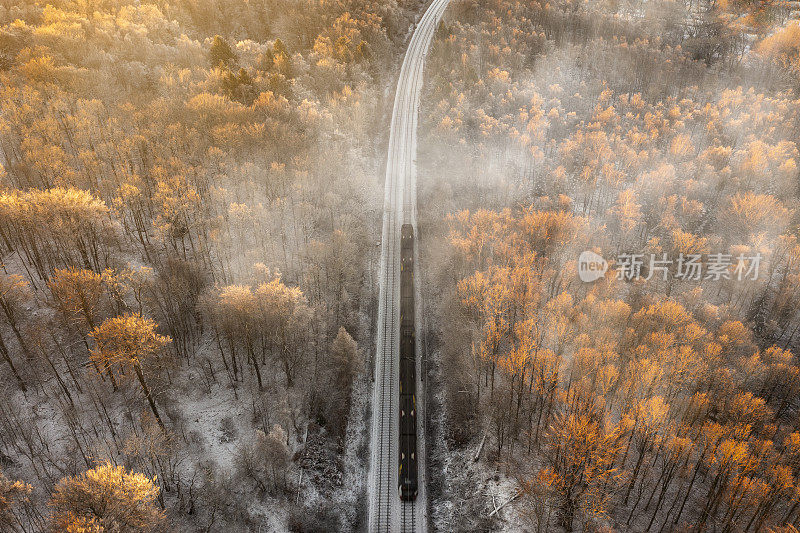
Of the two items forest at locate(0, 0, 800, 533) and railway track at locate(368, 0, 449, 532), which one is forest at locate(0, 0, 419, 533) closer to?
forest at locate(0, 0, 800, 533)

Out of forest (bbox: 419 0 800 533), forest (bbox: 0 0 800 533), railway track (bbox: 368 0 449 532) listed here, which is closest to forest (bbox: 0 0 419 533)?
forest (bbox: 0 0 800 533)

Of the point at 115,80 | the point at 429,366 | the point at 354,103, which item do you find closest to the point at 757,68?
the point at 354,103

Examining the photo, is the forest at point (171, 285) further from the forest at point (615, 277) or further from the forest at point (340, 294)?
the forest at point (615, 277)

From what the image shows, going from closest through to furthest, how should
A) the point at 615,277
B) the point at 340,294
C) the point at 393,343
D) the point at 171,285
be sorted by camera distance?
the point at 171,285 < the point at 393,343 < the point at 340,294 < the point at 615,277

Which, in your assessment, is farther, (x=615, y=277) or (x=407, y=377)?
(x=615, y=277)

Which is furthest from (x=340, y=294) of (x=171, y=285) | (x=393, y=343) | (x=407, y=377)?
(x=171, y=285)

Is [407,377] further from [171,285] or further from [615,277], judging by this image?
[615,277]

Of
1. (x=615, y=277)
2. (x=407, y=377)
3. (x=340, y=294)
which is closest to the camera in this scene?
(x=407, y=377)
